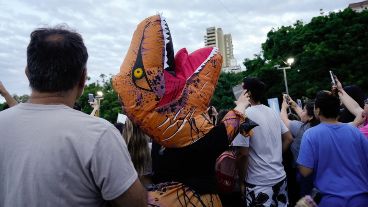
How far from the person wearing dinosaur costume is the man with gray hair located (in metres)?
0.77

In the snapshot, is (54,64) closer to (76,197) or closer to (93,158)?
(93,158)

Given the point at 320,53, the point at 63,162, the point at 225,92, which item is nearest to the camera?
the point at 63,162

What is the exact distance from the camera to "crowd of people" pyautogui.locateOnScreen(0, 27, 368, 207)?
1.54m

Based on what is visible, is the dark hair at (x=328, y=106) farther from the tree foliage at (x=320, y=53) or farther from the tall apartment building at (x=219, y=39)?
the tall apartment building at (x=219, y=39)

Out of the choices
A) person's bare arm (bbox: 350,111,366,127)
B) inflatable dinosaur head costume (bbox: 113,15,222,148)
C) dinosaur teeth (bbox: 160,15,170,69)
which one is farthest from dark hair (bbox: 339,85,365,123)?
dinosaur teeth (bbox: 160,15,170,69)

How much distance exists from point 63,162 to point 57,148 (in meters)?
0.07

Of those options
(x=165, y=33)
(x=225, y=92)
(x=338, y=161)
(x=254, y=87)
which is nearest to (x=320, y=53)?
(x=225, y=92)

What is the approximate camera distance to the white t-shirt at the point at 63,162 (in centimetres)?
154

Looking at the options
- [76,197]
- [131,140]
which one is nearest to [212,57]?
[131,140]

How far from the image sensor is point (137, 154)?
312 cm

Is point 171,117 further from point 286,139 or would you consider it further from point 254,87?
point 286,139

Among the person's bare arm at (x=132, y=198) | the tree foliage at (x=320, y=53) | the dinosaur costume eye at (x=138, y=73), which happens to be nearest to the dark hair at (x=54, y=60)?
the person's bare arm at (x=132, y=198)

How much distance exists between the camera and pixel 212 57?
2.67m

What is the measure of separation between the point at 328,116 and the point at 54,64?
265cm
